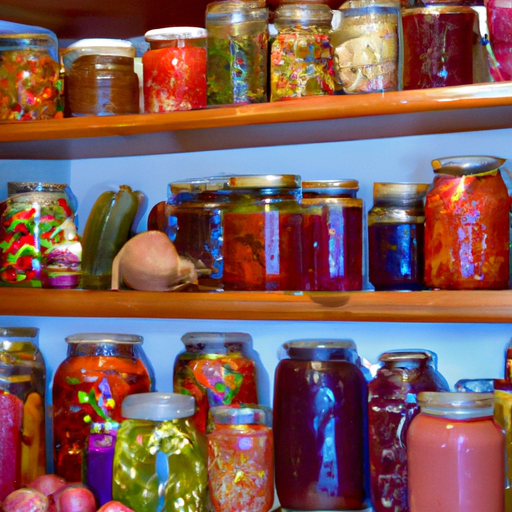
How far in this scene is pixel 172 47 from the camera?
1303 millimetres

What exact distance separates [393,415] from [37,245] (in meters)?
0.71

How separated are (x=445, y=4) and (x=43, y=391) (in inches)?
41.0

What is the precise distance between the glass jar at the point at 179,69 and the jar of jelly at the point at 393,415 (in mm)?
557

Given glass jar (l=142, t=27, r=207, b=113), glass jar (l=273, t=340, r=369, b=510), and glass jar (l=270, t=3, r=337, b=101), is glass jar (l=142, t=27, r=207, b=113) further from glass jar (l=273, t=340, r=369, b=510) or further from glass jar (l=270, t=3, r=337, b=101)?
glass jar (l=273, t=340, r=369, b=510)

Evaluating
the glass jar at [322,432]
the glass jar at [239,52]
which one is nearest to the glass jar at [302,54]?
the glass jar at [239,52]

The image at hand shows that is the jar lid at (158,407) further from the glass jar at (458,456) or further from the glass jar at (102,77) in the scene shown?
the glass jar at (102,77)

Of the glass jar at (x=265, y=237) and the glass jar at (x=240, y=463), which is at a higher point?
the glass jar at (x=265, y=237)

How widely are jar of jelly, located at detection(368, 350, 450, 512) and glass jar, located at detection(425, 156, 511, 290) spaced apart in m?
0.15

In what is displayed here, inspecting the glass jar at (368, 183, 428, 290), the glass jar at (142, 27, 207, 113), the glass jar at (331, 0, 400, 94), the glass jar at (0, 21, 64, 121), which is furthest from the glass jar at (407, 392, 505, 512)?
the glass jar at (0, 21, 64, 121)

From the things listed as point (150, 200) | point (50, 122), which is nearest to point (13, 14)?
point (50, 122)

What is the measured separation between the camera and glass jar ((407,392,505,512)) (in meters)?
1.05

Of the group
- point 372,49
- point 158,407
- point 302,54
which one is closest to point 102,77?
point 302,54

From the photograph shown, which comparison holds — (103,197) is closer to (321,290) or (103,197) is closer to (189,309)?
(189,309)

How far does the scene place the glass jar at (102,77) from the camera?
1.33 metres
